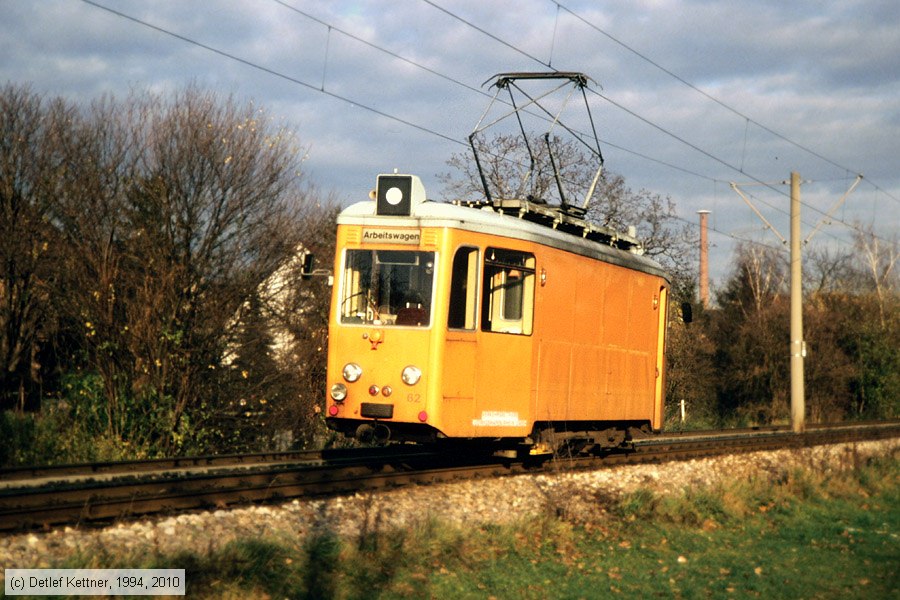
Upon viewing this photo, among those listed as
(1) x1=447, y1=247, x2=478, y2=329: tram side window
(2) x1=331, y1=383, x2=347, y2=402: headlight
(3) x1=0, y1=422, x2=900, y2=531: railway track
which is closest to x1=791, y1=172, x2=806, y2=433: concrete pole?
(3) x1=0, y1=422, x2=900, y2=531: railway track

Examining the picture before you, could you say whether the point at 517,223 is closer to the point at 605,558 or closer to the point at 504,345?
the point at 504,345

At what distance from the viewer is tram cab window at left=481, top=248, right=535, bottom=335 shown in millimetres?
11938

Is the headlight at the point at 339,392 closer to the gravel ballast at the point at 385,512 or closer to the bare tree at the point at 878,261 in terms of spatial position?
the gravel ballast at the point at 385,512

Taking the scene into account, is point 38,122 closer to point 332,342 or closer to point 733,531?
point 332,342

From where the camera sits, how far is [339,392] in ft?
38.7

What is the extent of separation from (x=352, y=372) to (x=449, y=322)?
124cm

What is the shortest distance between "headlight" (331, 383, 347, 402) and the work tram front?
0.01 meters

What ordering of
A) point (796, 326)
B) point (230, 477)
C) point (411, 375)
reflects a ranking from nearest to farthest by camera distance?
point (230, 477) → point (411, 375) → point (796, 326)

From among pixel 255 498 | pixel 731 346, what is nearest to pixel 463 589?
pixel 255 498

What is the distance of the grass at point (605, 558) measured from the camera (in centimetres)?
761

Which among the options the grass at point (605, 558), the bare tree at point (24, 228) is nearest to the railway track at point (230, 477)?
the grass at point (605, 558)

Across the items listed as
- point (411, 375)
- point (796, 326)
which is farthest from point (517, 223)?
point (796, 326)

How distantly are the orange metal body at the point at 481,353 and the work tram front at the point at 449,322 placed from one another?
14mm

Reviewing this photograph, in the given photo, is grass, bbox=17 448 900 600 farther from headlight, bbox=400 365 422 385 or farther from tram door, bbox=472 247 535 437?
headlight, bbox=400 365 422 385
